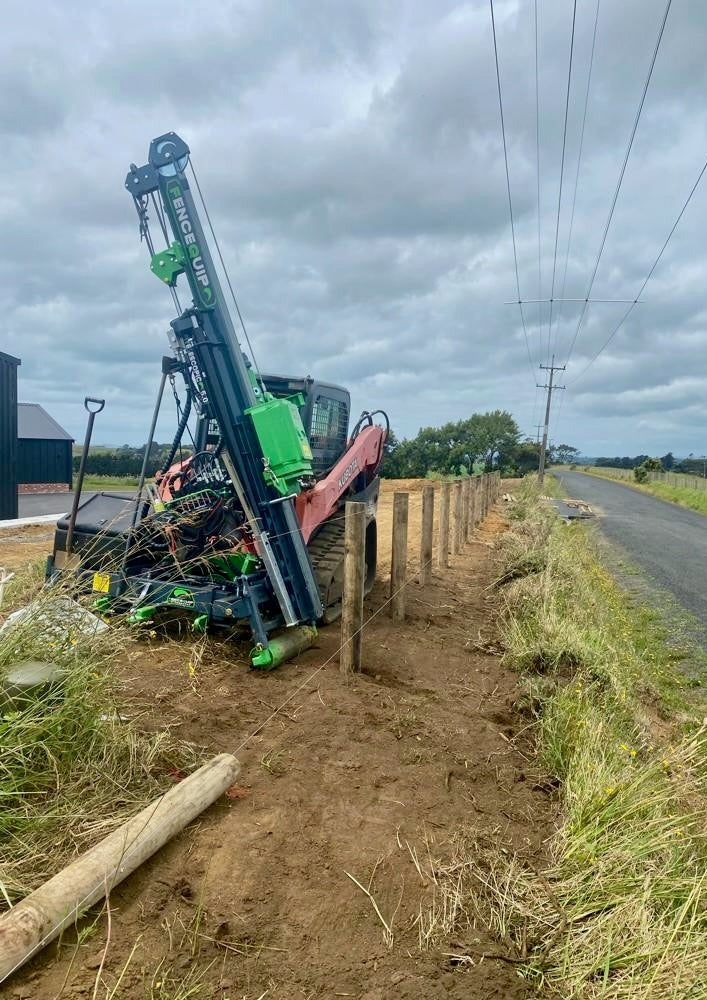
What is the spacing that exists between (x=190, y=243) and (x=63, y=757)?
13.8 feet

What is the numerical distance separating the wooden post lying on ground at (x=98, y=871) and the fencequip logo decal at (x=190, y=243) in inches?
152

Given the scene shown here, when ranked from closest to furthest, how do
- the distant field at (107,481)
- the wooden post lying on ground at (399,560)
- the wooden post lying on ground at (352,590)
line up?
1. the wooden post lying on ground at (352,590)
2. the wooden post lying on ground at (399,560)
3. the distant field at (107,481)

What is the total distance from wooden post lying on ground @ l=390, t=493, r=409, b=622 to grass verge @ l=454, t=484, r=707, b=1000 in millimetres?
1637

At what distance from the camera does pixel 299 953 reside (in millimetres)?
2863

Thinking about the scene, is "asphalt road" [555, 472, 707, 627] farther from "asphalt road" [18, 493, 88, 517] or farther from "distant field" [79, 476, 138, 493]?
"distant field" [79, 476, 138, 493]

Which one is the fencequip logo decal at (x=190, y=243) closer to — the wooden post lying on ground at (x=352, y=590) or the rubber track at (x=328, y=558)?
the wooden post lying on ground at (x=352, y=590)

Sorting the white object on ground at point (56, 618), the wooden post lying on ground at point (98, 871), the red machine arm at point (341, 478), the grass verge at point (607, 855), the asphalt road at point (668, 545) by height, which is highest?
the red machine arm at point (341, 478)

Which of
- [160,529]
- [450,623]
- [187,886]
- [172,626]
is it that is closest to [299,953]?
[187,886]

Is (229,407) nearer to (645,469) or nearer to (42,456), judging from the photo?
(42,456)

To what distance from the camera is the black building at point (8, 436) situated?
55.3 feet

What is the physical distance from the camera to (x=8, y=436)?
1714 cm

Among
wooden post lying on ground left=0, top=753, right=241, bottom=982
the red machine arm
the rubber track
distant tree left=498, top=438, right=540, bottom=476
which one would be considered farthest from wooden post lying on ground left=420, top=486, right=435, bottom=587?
distant tree left=498, top=438, right=540, bottom=476

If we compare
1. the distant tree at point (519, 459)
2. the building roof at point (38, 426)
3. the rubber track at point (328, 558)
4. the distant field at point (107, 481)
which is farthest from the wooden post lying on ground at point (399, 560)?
the distant tree at point (519, 459)

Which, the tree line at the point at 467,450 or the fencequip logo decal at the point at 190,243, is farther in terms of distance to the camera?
the tree line at the point at 467,450
